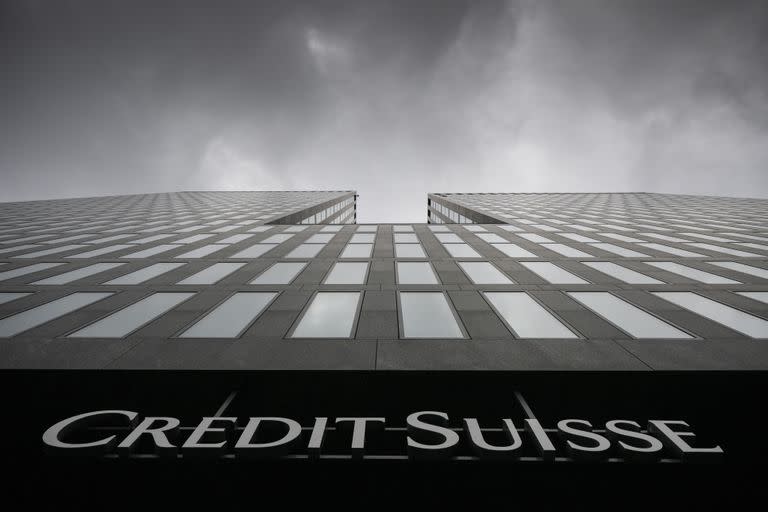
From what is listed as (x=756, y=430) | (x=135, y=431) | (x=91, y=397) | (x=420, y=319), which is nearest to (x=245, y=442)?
(x=135, y=431)

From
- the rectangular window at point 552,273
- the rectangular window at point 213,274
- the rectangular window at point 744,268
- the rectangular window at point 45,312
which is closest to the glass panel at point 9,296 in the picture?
the rectangular window at point 45,312

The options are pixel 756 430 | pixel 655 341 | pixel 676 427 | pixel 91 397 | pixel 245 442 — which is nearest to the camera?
pixel 245 442

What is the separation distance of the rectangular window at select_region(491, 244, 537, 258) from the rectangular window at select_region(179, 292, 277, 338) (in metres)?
12.1

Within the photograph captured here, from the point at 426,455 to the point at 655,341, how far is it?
7259 mm

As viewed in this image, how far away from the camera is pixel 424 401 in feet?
25.3

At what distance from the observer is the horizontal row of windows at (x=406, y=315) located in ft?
30.1

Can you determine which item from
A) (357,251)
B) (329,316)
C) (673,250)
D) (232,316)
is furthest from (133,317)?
(673,250)

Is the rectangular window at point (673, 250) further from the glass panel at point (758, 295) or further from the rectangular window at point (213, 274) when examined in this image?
the rectangular window at point (213, 274)

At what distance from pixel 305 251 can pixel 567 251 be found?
14.3 meters

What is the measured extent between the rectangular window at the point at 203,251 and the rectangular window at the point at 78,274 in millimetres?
2818

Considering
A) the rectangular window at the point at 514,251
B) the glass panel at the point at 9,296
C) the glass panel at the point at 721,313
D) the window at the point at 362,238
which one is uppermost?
the window at the point at 362,238

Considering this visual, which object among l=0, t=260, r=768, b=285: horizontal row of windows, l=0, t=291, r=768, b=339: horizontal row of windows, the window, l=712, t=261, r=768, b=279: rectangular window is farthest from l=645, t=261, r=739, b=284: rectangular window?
the window

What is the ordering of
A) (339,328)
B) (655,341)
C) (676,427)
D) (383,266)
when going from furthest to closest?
1. (383,266)
2. (339,328)
3. (655,341)
4. (676,427)

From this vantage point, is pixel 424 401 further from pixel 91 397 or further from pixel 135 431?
pixel 91 397
